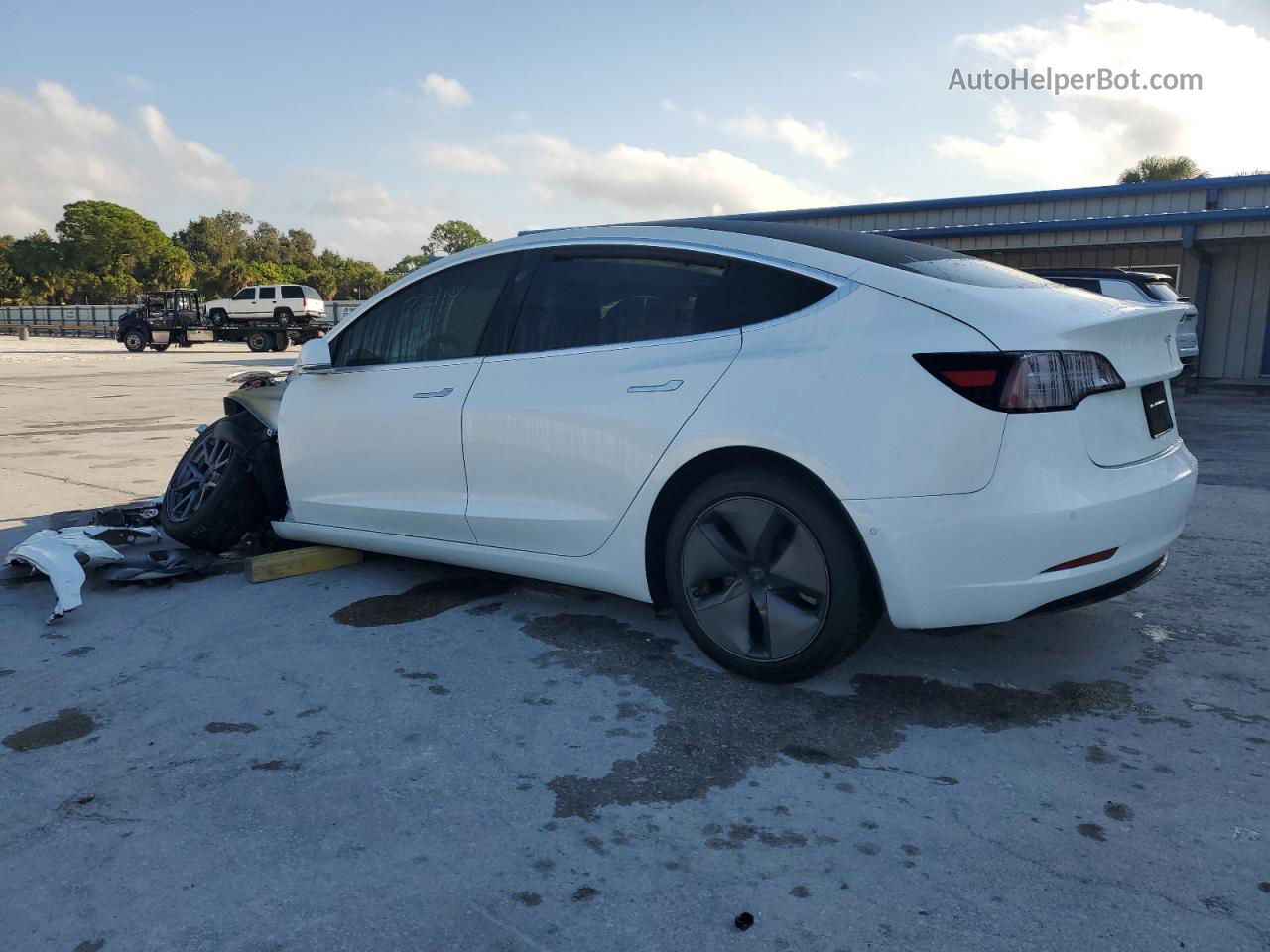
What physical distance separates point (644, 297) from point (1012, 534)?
5.16 feet

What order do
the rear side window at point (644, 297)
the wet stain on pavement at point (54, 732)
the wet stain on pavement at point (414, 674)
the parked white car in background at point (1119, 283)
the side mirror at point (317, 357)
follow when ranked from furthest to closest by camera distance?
the parked white car in background at point (1119, 283) < the side mirror at point (317, 357) < the wet stain on pavement at point (414, 674) < the rear side window at point (644, 297) < the wet stain on pavement at point (54, 732)

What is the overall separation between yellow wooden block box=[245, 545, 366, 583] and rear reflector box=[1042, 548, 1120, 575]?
3.45 metres

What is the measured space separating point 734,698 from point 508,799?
953 mm

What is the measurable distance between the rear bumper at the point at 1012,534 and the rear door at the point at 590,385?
80 centimetres

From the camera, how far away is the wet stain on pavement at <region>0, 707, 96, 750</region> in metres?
2.97

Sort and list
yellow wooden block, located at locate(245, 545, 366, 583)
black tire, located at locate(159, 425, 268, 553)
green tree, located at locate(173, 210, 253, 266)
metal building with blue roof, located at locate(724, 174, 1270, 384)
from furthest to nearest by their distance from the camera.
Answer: green tree, located at locate(173, 210, 253, 266) < metal building with blue roof, located at locate(724, 174, 1270, 384) < black tire, located at locate(159, 425, 268, 553) < yellow wooden block, located at locate(245, 545, 366, 583)

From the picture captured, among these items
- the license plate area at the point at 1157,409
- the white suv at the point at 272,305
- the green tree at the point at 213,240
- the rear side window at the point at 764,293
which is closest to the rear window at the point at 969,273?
the rear side window at the point at 764,293

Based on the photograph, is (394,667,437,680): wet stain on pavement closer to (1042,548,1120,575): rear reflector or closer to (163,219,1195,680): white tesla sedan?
(163,219,1195,680): white tesla sedan

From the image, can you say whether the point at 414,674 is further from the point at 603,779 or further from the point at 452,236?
the point at 452,236

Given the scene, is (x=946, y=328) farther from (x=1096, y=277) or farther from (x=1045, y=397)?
(x=1096, y=277)

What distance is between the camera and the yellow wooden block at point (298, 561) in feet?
15.3

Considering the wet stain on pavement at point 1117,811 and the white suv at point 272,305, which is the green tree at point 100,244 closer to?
the white suv at point 272,305

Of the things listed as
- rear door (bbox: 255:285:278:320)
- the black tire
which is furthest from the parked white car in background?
rear door (bbox: 255:285:278:320)

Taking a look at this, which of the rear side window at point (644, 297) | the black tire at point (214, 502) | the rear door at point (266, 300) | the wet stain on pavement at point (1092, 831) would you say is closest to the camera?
the wet stain on pavement at point (1092, 831)
